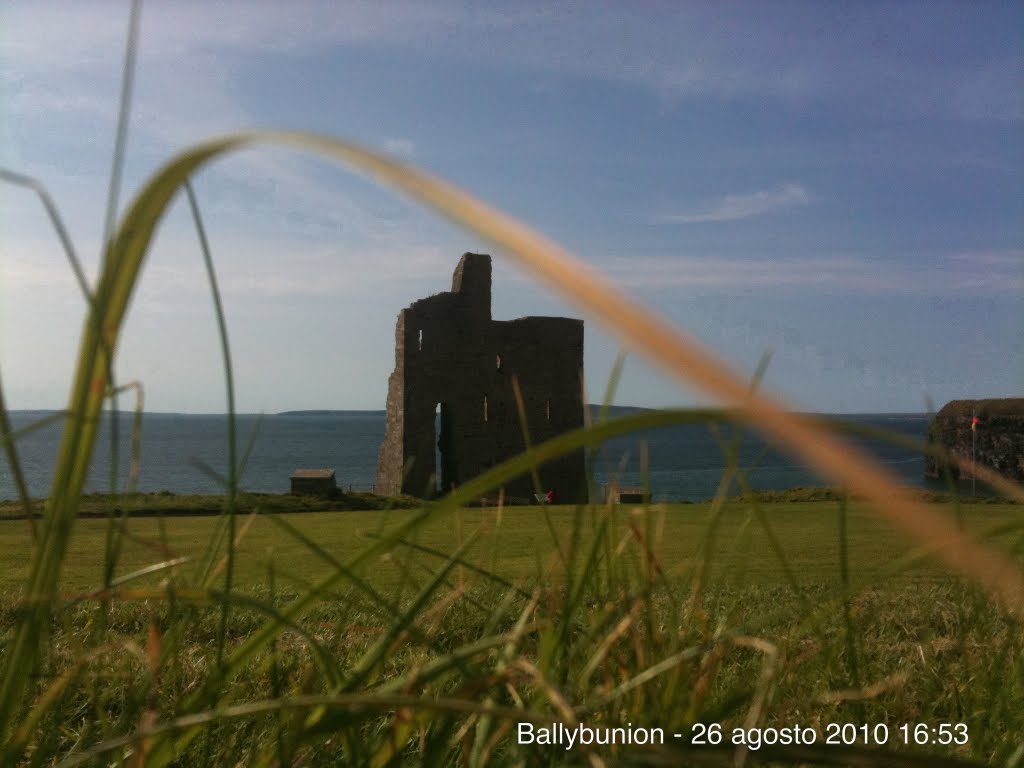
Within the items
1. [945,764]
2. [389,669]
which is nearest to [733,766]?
[945,764]

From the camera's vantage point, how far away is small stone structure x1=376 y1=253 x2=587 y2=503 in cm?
1525

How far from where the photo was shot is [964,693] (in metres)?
1.15

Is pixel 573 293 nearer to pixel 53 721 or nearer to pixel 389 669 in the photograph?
pixel 53 721

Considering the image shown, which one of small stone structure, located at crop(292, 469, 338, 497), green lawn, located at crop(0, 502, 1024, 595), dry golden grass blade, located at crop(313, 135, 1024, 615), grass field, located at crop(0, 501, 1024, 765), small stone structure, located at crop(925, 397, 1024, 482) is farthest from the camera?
small stone structure, located at crop(925, 397, 1024, 482)

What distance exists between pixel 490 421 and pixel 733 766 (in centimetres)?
1532

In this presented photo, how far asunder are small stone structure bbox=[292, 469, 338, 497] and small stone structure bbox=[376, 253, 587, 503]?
4.49 m

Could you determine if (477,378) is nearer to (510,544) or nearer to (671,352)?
(510,544)

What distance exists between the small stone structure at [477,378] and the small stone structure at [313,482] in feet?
14.7

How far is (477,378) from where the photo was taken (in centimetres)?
1555

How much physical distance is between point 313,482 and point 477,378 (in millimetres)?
5550

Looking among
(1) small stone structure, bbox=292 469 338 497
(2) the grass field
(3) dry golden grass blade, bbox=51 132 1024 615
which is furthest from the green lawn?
(1) small stone structure, bbox=292 469 338 497

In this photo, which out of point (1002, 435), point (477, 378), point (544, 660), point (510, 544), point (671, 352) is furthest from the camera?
point (1002, 435)

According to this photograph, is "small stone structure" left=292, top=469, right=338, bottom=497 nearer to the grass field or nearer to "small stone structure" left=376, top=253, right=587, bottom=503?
"small stone structure" left=376, top=253, right=587, bottom=503

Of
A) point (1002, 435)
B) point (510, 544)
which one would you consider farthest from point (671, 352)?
point (1002, 435)
